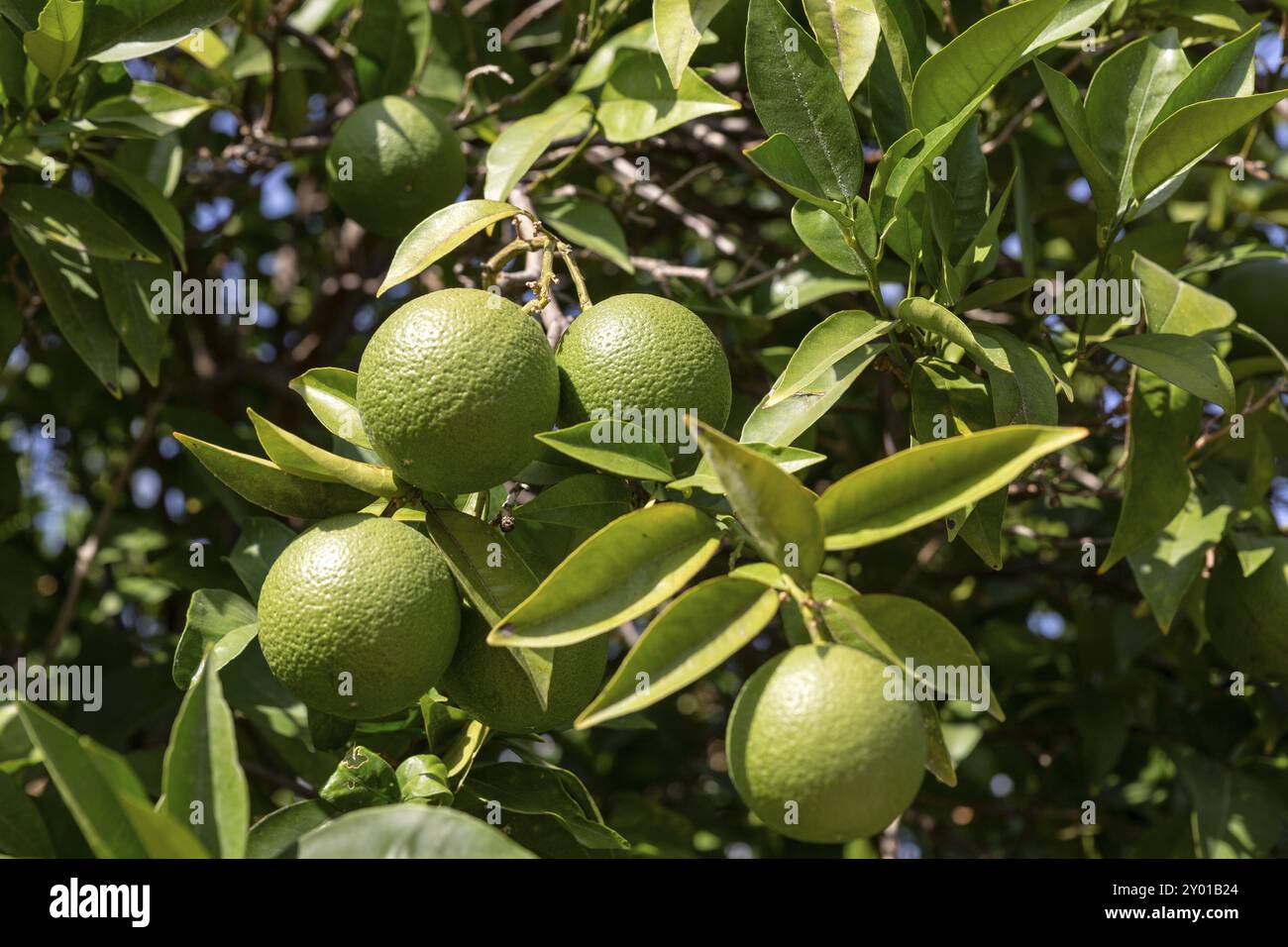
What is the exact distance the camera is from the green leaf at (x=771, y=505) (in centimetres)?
107

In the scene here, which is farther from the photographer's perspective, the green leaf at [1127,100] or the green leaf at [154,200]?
the green leaf at [154,200]

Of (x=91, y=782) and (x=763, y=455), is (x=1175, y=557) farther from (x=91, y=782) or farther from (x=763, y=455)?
(x=91, y=782)

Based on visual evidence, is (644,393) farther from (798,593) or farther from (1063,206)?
(1063,206)

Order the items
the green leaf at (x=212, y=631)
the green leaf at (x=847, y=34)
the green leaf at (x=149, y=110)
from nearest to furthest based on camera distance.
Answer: the green leaf at (x=212, y=631)
the green leaf at (x=847, y=34)
the green leaf at (x=149, y=110)

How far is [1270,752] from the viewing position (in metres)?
2.33

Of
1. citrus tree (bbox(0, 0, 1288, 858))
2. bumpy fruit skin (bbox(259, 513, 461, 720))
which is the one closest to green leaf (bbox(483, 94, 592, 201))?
citrus tree (bbox(0, 0, 1288, 858))

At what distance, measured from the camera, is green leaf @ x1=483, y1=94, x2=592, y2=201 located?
1.66 m

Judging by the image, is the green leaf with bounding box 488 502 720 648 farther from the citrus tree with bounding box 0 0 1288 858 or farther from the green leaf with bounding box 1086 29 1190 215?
the green leaf with bounding box 1086 29 1190 215

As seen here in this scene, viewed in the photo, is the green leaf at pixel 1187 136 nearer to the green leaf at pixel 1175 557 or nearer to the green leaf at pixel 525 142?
the green leaf at pixel 1175 557

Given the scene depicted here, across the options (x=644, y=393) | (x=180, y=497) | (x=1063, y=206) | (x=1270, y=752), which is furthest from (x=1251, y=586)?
(x=180, y=497)

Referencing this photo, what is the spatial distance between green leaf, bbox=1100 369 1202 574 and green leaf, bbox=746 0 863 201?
60 centimetres

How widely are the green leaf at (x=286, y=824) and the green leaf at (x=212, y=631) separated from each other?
189 millimetres

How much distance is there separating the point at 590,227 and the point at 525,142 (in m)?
0.21

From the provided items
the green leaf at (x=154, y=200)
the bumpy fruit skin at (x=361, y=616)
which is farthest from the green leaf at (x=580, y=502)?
the green leaf at (x=154, y=200)
